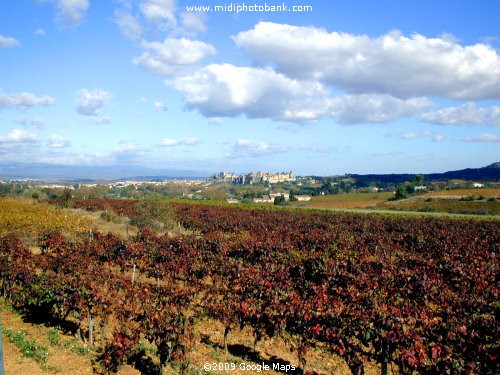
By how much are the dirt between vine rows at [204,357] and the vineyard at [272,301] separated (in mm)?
223

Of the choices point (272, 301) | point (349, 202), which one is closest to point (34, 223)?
point (272, 301)

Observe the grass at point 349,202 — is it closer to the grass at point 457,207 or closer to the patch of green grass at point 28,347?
the grass at point 457,207

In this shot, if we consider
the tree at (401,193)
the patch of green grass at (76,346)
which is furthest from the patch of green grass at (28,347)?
the tree at (401,193)

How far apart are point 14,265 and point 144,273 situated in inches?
202

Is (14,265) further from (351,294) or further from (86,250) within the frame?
(351,294)

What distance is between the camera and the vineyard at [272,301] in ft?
23.4

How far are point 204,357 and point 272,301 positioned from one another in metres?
1.99

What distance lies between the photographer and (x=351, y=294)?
955cm

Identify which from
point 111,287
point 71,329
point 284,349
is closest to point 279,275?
point 284,349

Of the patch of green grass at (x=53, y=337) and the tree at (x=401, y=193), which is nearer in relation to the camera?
the patch of green grass at (x=53, y=337)

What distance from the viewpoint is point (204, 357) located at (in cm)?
868

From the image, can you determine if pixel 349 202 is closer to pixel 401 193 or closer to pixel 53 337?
pixel 401 193

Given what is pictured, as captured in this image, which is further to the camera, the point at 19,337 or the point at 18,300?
the point at 18,300

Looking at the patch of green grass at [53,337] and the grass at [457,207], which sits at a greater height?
the patch of green grass at [53,337]
